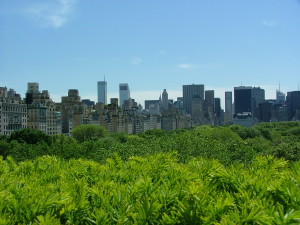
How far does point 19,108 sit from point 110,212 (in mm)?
102589

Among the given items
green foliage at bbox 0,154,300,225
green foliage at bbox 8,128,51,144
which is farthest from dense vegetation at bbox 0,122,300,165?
green foliage at bbox 8,128,51,144

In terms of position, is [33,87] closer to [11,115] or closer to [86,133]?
[11,115]

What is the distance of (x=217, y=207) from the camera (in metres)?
3.82

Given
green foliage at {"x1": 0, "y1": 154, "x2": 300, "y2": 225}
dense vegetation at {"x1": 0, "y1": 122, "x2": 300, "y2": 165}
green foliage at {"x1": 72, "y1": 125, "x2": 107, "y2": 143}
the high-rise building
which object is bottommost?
green foliage at {"x1": 72, "y1": 125, "x2": 107, "y2": 143}

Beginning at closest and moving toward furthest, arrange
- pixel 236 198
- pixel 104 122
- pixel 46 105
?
pixel 236 198 < pixel 46 105 < pixel 104 122

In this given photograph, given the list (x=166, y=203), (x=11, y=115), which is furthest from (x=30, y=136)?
(x=166, y=203)

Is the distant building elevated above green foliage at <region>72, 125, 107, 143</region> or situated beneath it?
elevated above

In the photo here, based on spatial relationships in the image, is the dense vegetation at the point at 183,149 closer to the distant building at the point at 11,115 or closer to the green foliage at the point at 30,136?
the green foliage at the point at 30,136

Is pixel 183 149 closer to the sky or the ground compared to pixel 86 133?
closer to the sky

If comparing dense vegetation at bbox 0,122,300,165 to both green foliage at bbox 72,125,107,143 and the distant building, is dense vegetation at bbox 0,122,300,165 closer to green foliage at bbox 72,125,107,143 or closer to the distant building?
green foliage at bbox 72,125,107,143

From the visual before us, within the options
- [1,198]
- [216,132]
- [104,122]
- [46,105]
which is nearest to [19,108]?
[46,105]

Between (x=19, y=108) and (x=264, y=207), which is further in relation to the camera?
(x=19, y=108)

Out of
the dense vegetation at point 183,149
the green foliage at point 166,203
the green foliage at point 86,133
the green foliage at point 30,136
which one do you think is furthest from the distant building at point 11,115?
the green foliage at point 166,203

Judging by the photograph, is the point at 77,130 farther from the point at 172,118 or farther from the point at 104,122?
the point at 172,118
